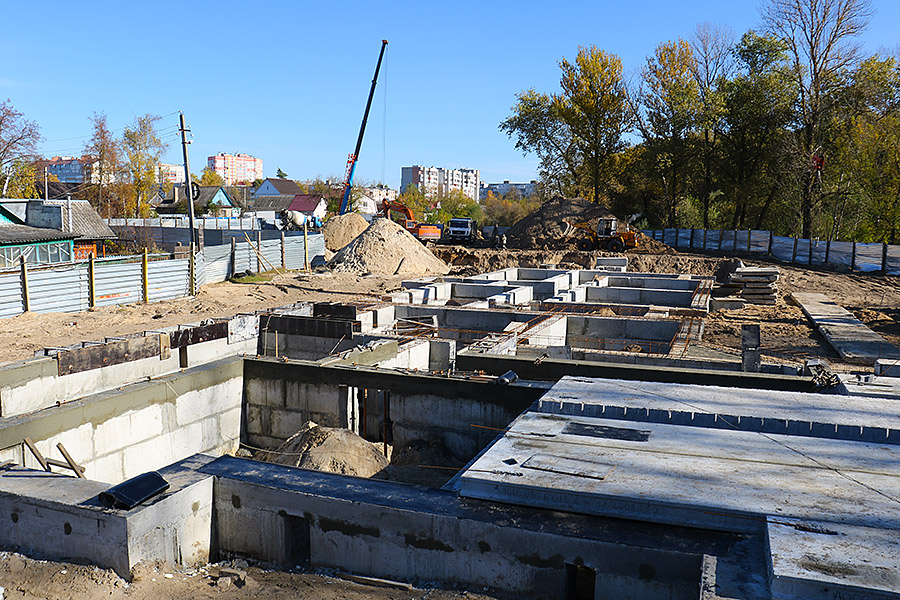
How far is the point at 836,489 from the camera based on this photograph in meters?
5.16

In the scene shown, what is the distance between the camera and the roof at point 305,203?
70.8 metres

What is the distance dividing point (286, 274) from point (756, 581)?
85.8ft

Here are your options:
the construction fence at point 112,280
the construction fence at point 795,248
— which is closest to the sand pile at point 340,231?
the construction fence at point 112,280

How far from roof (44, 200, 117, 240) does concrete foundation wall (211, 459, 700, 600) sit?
26.3m

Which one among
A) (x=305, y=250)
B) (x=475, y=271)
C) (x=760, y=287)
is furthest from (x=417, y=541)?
(x=305, y=250)

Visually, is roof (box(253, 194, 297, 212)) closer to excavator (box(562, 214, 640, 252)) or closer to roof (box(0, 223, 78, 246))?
excavator (box(562, 214, 640, 252))

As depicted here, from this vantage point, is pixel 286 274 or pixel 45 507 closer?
pixel 45 507

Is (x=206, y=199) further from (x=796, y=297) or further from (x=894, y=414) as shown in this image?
(x=894, y=414)

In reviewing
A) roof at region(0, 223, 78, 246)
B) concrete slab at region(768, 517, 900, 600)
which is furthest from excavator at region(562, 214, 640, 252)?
concrete slab at region(768, 517, 900, 600)

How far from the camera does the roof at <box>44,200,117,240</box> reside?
2840 cm

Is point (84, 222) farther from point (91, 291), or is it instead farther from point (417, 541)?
point (417, 541)

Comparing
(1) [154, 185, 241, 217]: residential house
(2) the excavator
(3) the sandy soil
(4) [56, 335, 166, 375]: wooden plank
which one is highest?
(1) [154, 185, 241, 217]: residential house

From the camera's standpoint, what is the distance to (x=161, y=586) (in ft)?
18.2

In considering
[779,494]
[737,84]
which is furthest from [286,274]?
[737,84]
